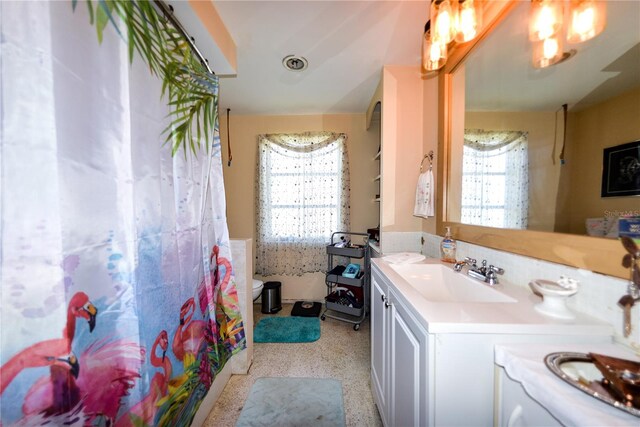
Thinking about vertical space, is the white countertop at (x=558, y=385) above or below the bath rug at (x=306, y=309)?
above

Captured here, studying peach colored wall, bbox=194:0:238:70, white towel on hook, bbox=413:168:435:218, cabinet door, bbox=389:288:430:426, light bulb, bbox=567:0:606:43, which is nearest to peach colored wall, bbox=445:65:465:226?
white towel on hook, bbox=413:168:435:218

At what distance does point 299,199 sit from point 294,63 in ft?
4.56

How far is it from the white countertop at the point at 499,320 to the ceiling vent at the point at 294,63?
6.13 ft

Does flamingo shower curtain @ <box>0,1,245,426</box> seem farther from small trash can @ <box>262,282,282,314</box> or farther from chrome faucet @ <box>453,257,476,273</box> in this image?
small trash can @ <box>262,282,282,314</box>

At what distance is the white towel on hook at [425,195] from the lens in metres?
1.61

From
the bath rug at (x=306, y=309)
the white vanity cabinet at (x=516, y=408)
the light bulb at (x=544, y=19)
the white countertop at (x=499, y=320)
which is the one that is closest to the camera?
the white vanity cabinet at (x=516, y=408)

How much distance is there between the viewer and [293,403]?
1317 mm

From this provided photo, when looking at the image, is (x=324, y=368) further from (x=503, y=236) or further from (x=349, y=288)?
(x=503, y=236)

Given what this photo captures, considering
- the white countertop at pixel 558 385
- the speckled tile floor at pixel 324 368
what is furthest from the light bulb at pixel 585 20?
the speckled tile floor at pixel 324 368

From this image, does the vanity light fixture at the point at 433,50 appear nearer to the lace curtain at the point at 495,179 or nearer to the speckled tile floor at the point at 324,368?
the lace curtain at the point at 495,179

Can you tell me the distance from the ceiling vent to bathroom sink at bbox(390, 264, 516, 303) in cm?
171

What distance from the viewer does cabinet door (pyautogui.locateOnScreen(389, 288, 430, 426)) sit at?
681 mm

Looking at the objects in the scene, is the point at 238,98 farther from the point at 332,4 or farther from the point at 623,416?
the point at 623,416

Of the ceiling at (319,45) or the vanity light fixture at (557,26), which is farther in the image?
the ceiling at (319,45)
